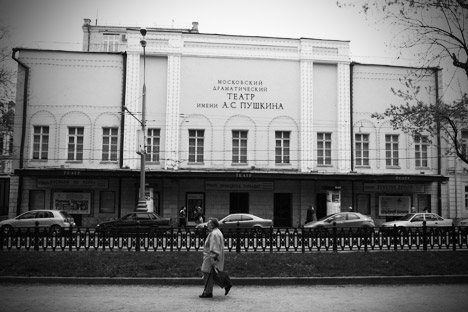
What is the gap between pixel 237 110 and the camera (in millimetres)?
31734

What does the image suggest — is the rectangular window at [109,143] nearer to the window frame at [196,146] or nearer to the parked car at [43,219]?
the window frame at [196,146]

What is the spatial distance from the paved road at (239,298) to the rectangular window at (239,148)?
2114 cm

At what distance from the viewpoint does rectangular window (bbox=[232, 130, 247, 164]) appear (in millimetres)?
31656

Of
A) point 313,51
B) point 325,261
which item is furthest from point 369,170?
point 325,261

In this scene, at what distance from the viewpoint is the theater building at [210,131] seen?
30812 mm

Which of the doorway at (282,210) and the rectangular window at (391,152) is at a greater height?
the rectangular window at (391,152)

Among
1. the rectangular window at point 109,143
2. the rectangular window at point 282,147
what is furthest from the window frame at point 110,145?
the rectangular window at point 282,147

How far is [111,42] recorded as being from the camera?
4922 centimetres

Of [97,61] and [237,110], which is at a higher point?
[97,61]

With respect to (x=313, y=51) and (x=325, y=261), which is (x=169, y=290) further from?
(x=313, y=51)

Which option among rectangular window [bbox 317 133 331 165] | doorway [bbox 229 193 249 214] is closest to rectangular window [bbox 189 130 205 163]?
doorway [bbox 229 193 249 214]

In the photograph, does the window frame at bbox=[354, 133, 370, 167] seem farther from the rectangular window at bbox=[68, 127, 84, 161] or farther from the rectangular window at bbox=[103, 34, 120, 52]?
the rectangular window at bbox=[103, 34, 120, 52]

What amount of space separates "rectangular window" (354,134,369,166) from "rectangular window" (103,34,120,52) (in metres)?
30.0

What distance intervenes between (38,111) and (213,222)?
1027 inches
